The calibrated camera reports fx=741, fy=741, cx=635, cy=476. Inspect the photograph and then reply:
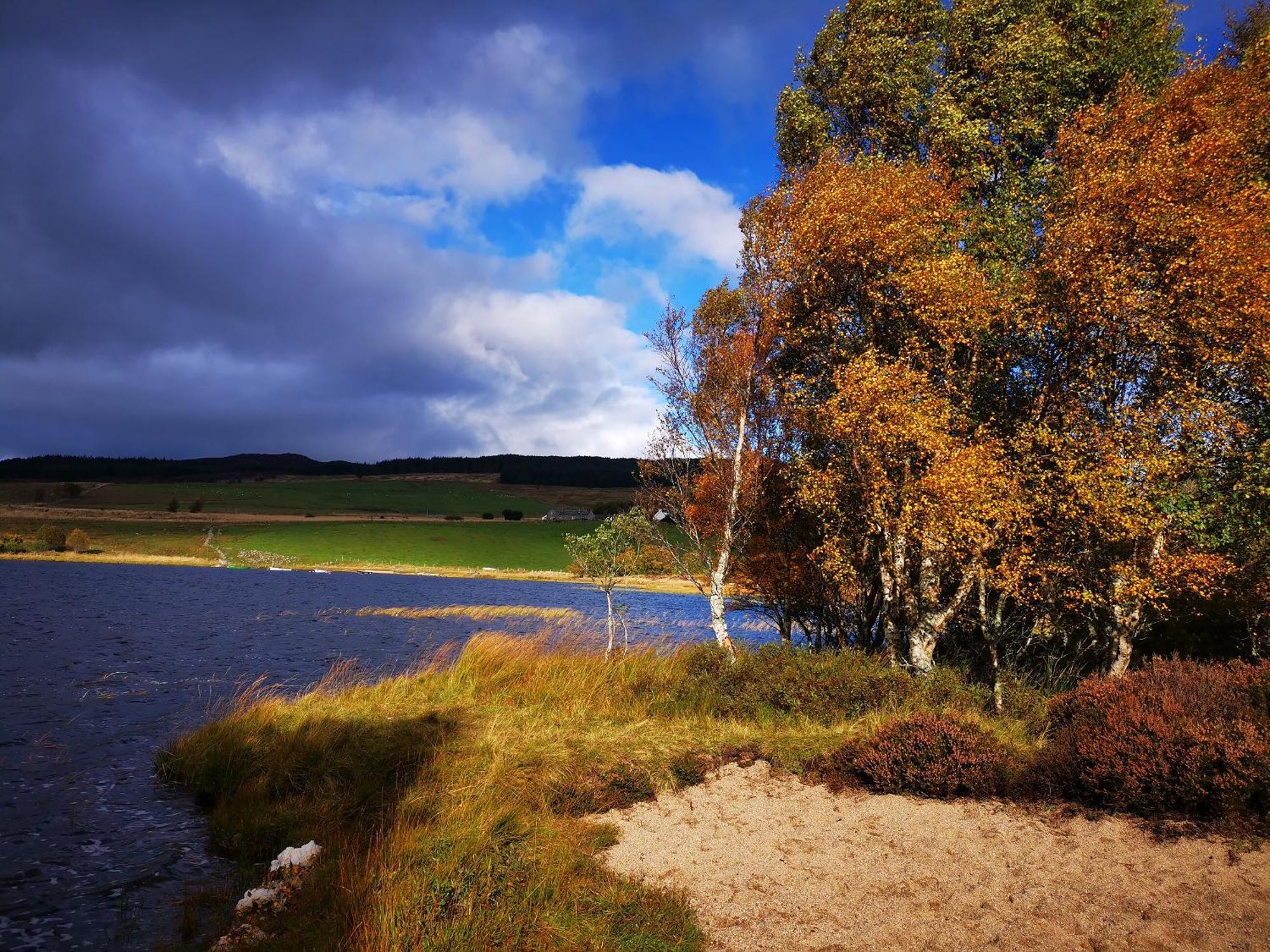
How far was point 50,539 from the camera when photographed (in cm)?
11781

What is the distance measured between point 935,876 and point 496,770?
281 inches

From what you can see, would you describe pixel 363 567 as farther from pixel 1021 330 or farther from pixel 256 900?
pixel 256 900

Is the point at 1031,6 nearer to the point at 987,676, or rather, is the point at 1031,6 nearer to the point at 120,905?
the point at 987,676

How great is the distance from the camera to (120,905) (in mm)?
9812

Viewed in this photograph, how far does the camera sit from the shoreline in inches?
4488

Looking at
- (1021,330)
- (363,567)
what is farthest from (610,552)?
(363,567)

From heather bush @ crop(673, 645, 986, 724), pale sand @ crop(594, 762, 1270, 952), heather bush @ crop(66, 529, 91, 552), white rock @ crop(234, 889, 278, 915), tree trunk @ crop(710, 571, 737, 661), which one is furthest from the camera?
heather bush @ crop(66, 529, 91, 552)

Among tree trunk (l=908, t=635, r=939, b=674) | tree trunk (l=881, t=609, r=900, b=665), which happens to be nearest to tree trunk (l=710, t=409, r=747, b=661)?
tree trunk (l=881, t=609, r=900, b=665)

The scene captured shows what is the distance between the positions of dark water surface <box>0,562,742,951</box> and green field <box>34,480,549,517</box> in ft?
342

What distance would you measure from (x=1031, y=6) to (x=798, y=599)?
18.9 meters

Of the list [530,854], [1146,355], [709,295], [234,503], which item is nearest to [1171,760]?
[530,854]

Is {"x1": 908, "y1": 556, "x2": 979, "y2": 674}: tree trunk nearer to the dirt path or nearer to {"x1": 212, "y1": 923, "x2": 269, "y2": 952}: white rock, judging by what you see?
{"x1": 212, "y1": 923, "x2": 269, "y2": 952}: white rock

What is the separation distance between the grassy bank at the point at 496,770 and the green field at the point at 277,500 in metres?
157

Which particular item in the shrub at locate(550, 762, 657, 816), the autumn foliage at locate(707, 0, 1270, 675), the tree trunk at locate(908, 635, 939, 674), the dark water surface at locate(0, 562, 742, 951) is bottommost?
the dark water surface at locate(0, 562, 742, 951)
